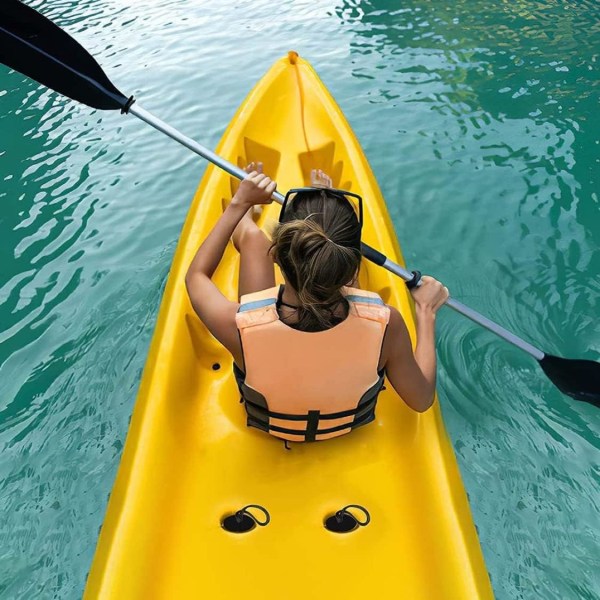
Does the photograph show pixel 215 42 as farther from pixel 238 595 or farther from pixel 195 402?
pixel 238 595

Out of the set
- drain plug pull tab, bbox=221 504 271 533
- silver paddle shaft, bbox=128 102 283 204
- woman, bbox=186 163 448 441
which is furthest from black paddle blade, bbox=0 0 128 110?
drain plug pull tab, bbox=221 504 271 533

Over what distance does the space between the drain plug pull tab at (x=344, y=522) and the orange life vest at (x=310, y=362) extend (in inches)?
9.8

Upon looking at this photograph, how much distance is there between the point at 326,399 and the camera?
141 cm

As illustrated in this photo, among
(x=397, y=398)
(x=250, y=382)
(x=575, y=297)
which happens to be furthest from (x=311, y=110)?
(x=250, y=382)

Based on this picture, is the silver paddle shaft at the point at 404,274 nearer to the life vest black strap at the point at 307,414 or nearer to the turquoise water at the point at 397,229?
the turquoise water at the point at 397,229

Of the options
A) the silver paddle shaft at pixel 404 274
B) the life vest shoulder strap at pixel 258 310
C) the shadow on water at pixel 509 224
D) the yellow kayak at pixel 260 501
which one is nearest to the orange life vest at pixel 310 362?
the life vest shoulder strap at pixel 258 310

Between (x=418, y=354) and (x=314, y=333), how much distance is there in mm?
469

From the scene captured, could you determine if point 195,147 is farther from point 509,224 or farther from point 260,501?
point 509,224

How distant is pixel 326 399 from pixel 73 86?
1.70m

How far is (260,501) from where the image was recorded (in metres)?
1.55

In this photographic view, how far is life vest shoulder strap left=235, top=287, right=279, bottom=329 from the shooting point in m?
1.29

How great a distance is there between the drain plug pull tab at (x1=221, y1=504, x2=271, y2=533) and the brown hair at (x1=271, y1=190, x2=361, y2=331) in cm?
57

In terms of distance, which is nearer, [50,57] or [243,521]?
[243,521]

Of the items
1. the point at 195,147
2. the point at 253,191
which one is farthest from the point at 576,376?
the point at 195,147
